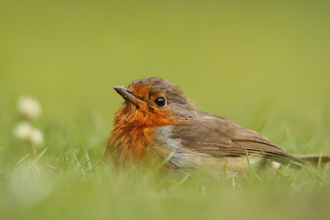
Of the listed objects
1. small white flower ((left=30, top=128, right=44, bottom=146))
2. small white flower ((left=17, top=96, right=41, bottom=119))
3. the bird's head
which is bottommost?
small white flower ((left=30, top=128, right=44, bottom=146))

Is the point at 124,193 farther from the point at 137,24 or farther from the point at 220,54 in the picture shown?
the point at 137,24

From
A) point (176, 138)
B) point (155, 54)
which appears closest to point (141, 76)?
point (155, 54)

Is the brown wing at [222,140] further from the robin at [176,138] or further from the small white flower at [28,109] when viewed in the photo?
the small white flower at [28,109]

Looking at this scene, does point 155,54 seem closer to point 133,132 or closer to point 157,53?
point 157,53

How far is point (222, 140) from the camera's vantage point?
18.6ft

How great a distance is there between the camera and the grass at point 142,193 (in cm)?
381

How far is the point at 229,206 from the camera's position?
155 inches

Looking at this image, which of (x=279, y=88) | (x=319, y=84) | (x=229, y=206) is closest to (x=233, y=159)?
(x=229, y=206)

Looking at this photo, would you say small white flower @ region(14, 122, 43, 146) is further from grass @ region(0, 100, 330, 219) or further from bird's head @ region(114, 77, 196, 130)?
bird's head @ region(114, 77, 196, 130)

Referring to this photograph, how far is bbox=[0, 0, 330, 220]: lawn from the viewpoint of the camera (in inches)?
157

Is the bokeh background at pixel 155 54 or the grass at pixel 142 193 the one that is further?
the bokeh background at pixel 155 54

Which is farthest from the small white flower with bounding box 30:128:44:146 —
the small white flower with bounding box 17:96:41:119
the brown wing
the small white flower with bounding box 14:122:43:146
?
the brown wing

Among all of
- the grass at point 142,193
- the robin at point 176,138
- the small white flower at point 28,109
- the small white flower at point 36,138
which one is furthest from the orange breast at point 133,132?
the small white flower at point 28,109

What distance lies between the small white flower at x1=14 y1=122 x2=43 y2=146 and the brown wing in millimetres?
1483
